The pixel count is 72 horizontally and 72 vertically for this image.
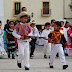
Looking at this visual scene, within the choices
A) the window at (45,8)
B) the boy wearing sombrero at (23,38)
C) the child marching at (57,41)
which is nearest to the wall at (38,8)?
the window at (45,8)

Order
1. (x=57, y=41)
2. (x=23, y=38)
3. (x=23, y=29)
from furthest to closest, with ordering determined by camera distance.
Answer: (x=57, y=41) < (x=23, y=29) < (x=23, y=38)

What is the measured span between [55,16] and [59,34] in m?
36.0

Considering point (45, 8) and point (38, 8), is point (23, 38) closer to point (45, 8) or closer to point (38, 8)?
point (38, 8)

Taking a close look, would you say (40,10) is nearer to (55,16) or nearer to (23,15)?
(55,16)

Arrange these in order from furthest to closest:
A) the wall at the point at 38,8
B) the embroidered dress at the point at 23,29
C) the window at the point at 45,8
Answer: the window at the point at 45,8 < the wall at the point at 38,8 < the embroidered dress at the point at 23,29

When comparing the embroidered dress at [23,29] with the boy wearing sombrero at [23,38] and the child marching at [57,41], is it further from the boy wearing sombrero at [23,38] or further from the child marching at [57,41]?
the child marching at [57,41]

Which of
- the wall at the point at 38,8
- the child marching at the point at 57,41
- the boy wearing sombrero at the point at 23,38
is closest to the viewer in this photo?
the boy wearing sombrero at the point at 23,38

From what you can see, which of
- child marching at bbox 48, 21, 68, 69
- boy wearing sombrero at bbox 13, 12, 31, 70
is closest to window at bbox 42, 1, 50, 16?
child marching at bbox 48, 21, 68, 69

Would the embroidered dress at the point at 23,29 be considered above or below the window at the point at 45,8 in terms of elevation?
below

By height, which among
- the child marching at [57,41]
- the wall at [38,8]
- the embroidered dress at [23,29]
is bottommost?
the child marching at [57,41]

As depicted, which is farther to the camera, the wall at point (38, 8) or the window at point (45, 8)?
the window at point (45, 8)

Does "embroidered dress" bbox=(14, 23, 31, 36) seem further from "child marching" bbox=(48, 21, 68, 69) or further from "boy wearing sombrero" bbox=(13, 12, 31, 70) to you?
"child marching" bbox=(48, 21, 68, 69)

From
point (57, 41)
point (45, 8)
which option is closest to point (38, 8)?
point (45, 8)

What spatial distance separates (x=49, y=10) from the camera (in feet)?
152
